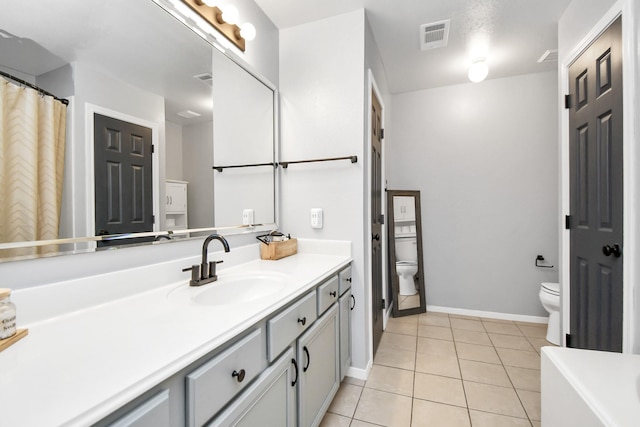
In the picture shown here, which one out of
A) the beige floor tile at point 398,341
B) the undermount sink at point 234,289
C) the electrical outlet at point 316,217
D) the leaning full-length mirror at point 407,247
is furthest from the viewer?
the leaning full-length mirror at point 407,247

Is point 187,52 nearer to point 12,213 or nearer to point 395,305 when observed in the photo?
point 12,213

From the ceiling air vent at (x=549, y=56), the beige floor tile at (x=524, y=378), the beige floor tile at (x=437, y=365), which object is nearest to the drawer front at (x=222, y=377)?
the beige floor tile at (x=437, y=365)

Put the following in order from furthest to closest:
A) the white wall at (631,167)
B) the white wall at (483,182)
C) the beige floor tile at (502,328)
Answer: the white wall at (483,182) < the beige floor tile at (502,328) < the white wall at (631,167)

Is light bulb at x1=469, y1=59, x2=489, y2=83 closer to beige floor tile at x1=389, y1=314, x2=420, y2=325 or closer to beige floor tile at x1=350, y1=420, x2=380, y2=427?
beige floor tile at x1=389, y1=314, x2=420, y2=325

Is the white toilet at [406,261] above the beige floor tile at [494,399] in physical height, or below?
above

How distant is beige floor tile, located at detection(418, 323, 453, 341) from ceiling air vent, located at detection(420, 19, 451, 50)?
98.2 inches

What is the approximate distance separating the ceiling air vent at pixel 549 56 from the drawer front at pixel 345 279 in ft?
8.29

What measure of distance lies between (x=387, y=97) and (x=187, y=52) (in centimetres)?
223

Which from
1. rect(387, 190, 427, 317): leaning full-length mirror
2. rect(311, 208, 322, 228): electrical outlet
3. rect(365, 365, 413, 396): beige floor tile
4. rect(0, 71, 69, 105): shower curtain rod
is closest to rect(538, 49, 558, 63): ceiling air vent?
rect(387, 190, 427, 317): leaning full-length mirror

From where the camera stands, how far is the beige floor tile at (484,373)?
6.34 ft

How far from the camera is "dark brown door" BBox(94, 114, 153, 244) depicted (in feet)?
3.39

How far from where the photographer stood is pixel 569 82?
1.97 m

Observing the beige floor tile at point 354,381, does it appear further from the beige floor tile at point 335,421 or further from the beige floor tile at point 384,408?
the beige floor tile at point 335,421

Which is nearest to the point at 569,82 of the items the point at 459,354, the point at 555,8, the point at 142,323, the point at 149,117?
the point at 555,8
